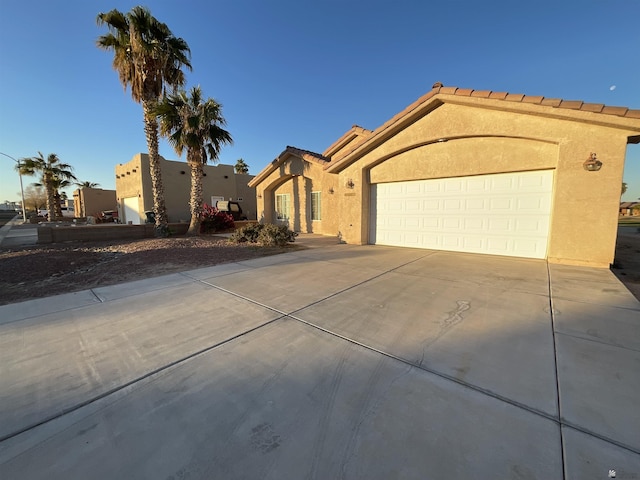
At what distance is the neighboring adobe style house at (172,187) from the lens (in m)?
21.8

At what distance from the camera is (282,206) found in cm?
1764

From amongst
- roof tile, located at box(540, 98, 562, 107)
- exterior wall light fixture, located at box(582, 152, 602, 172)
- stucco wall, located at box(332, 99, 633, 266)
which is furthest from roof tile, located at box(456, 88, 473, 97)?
exterior wall light fixture, located at box(582, 152, 602, 172)

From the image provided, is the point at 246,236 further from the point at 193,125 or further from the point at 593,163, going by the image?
the point at 593,163

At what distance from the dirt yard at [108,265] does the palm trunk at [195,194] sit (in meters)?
3.89

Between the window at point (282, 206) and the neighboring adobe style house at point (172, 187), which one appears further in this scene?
the neighboring adobe style house at point (172, 187)

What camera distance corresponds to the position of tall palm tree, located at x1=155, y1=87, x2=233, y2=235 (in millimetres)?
12406

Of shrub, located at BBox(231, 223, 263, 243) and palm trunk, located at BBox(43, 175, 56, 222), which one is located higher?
palm trunk, located at BBox(43, 175, 56, 222)

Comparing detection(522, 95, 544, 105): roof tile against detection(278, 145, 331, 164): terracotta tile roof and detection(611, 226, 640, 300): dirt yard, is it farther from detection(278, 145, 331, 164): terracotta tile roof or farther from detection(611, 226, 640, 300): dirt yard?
detection(278, 145, 331, 164): terracotta tile roof

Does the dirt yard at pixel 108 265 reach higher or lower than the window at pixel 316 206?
lower

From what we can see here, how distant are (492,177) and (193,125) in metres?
12.4

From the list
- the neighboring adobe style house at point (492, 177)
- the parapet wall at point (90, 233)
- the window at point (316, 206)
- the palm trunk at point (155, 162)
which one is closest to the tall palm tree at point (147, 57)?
the palm trunk at point (155, 162)

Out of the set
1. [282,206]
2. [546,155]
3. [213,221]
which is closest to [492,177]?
[546,155]

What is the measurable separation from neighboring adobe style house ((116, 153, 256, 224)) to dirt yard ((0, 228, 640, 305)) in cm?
1249

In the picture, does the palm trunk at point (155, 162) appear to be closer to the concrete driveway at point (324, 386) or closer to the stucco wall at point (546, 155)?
the concrete driveway at point (324, 386)
